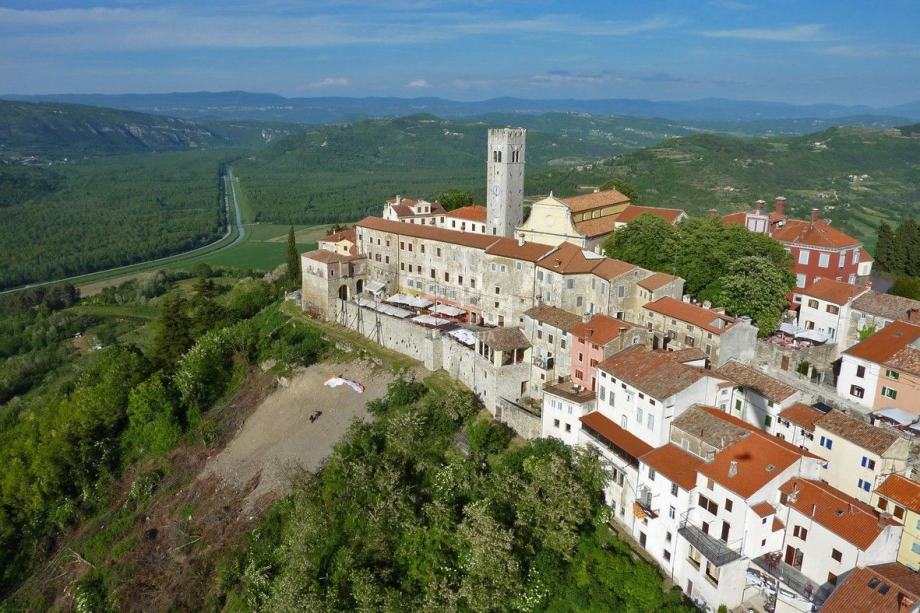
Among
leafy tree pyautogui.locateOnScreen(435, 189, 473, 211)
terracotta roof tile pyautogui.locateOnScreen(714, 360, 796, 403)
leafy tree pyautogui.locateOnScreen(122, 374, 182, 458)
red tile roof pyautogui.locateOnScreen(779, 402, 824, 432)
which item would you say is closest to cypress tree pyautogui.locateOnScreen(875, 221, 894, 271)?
terracotta roof tile pyautogui.locateOnScreen(714, 360, 796, 403)

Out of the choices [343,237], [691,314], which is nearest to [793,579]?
[691,314]

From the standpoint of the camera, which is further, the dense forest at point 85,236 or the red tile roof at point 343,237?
the dense forest at point 85,236

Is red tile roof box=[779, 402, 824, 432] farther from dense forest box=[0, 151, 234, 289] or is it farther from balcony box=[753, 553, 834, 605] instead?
dense forest box=[0, 151, 234, 289]

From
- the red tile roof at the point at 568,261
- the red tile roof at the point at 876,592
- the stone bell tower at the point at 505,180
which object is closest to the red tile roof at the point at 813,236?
the red tile roof at the point at 568,261

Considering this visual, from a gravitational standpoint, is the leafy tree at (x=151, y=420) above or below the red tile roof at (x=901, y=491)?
below

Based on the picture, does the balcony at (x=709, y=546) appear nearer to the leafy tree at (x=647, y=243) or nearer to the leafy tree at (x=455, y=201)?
the leafy tree at (x=647, y=243)

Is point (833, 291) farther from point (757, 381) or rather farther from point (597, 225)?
point (597, 225)
